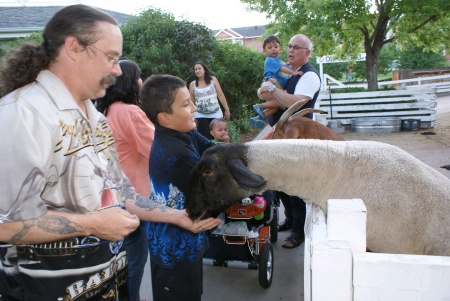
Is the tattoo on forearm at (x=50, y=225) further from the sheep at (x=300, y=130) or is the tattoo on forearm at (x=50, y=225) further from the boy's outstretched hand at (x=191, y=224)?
the sheep at (x=300, y=130)

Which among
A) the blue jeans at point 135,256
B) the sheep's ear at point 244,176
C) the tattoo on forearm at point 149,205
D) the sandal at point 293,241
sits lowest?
the sandal at point 293,241

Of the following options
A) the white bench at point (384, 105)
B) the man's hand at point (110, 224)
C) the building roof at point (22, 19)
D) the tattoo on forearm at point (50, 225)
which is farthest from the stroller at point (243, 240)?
the building roof at point (22, 19)

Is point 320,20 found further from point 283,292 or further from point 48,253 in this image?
point 48,253

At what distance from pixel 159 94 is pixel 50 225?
3.91 feet

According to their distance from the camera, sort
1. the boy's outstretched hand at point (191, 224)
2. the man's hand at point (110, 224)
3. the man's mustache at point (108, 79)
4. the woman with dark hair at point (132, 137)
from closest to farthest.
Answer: the man's hand at point (110, 224)
the man's mustache at point (108, 79)
the boy's outstretched hand at point (191, 224)
the woman with dark hair at point (132, 137)

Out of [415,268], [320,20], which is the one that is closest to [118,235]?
[415,268]

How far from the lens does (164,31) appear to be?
39.6 feet

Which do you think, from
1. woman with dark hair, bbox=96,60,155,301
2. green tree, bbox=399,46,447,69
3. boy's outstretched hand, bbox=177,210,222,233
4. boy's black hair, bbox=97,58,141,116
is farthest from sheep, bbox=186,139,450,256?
green tree, bbox=399,46,447,69

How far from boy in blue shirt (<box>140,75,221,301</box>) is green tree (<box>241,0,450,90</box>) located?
1365 centimetres

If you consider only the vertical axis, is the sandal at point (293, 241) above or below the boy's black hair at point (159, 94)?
below

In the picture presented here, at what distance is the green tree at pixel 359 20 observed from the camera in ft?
50.2

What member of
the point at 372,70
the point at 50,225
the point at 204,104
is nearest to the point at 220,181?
the point at 50,225

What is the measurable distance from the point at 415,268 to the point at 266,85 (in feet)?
13.2

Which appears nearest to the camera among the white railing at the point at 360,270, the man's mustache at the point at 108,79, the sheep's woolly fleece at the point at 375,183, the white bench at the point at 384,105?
the white railing at the point at 360,270
